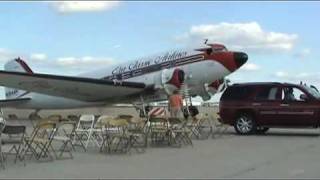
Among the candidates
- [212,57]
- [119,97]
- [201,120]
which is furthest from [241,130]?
[119,97]

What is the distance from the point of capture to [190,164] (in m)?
12.5

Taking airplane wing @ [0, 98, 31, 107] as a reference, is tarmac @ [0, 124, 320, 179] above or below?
below

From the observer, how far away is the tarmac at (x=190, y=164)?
11.0m

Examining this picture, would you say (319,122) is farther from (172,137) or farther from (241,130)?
(172,137)

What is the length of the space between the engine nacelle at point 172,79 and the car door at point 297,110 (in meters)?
6.89

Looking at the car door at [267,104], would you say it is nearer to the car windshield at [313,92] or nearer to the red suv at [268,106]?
the red suv at [268,106]

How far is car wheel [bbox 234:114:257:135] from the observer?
22328mm

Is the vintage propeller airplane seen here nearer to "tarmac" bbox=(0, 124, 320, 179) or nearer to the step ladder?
the step ladder

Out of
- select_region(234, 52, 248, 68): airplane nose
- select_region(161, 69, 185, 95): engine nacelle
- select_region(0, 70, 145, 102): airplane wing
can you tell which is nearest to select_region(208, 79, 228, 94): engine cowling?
select_region(234, 52, 248, 68): airplane nose

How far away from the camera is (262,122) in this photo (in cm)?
2208

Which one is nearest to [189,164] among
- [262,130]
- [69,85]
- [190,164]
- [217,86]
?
[190,164]

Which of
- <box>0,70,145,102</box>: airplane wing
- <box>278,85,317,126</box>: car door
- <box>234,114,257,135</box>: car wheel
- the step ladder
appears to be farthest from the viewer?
the step ladder

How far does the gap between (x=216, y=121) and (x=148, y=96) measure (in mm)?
6367

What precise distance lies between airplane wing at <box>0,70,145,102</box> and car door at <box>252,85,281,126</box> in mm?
8000
